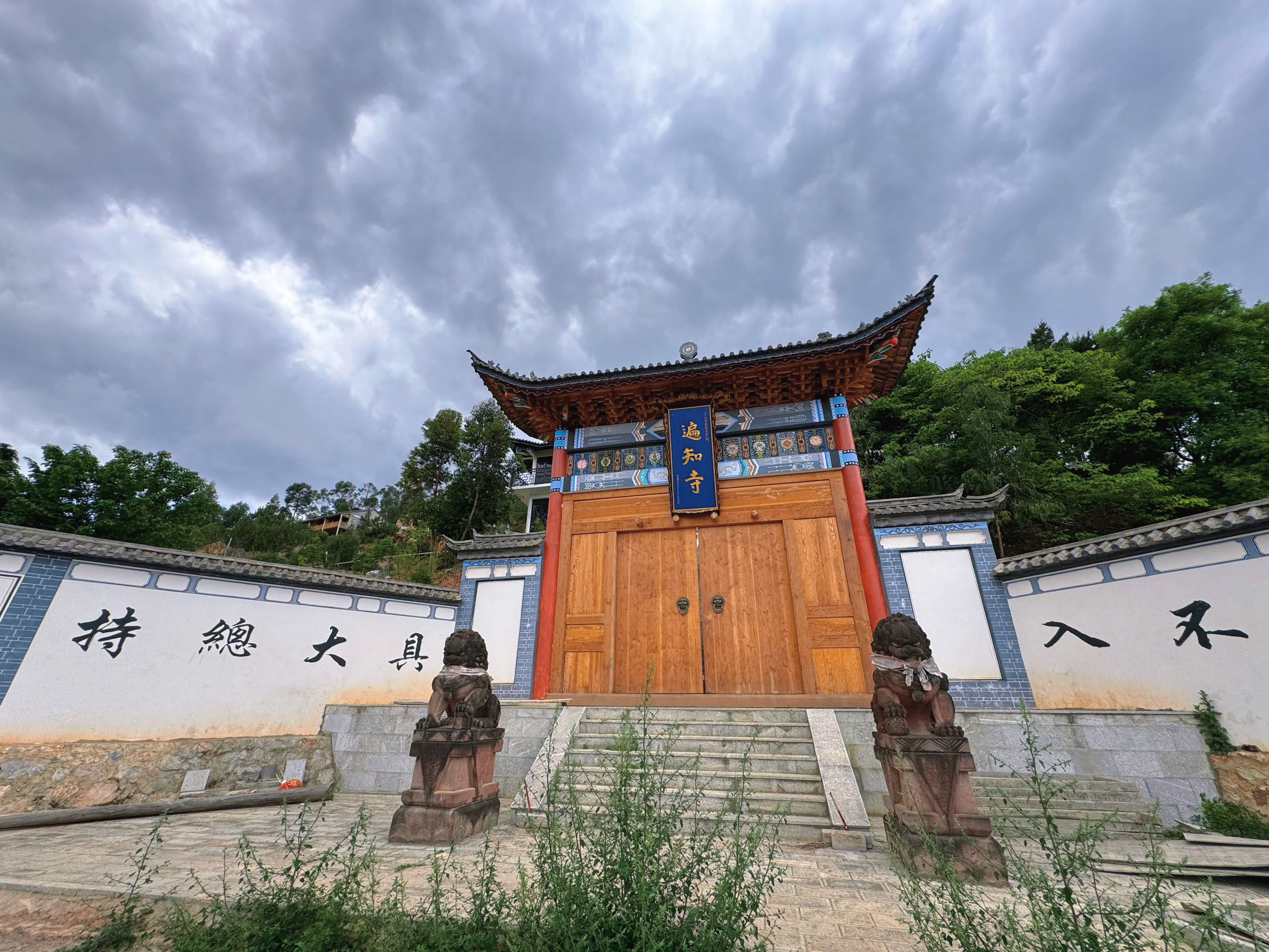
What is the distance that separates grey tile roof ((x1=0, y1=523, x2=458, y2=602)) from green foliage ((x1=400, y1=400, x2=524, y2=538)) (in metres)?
15.4

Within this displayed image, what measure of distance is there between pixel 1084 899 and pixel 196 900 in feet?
16.0

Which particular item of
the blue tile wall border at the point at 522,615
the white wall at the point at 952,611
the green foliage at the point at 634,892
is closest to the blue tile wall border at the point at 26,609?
the blue tile wall border at the point at 522,615

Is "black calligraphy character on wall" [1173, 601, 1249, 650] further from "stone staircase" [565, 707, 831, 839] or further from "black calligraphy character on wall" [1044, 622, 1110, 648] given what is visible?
"stone staircase" [565, 707, 831, 839]

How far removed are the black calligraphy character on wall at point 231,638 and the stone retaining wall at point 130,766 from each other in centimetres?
114

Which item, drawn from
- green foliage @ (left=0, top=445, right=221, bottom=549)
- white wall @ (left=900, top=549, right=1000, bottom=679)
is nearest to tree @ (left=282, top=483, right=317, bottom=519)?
green foliage @ (left=0, top=445, right=221, bottom=549)

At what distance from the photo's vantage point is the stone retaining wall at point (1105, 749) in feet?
17.3

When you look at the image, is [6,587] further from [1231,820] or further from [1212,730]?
[1212,730]

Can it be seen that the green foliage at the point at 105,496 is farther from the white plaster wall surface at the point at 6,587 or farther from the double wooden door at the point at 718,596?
the double wooden door at the point at 718,596

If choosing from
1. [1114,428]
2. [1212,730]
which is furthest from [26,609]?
A: [1114,428]

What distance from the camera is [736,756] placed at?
5727mm

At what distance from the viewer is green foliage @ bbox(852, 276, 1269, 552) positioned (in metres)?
14.6

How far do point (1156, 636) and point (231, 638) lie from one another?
479 inches

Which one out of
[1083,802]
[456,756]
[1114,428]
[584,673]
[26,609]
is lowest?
[1083,802]

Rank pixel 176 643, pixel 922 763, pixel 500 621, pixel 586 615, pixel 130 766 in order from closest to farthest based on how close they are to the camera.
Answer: pixel 922 763 → pixel 130 766 → pixel 176 643 → pixel 586 615 → pixel 500 621
